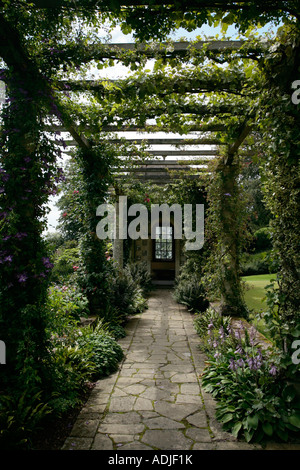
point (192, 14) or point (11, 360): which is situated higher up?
point (192, 14)

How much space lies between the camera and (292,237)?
8.68ft

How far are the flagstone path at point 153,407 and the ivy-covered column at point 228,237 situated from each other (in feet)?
3.52

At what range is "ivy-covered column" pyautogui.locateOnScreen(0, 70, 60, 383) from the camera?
108 inches

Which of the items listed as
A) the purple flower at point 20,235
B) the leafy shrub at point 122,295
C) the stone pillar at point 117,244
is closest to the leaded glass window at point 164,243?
the stone pillar at point 117,244

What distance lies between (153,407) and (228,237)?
347cm

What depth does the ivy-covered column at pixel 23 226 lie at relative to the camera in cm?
274

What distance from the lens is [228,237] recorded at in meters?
5.90

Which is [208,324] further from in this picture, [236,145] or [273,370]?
[236,145]

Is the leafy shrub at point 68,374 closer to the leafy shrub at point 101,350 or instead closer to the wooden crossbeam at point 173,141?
the leafy shrub at point 101,350

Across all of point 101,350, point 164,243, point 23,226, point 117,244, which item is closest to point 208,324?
point 101,350

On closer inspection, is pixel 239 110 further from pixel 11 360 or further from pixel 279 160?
pixel 11 360

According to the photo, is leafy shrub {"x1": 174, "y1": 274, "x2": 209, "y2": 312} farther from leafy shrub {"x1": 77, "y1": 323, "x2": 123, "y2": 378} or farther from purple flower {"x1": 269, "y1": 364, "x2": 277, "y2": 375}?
purple flower {"x1": 269, "y1": 364, "x2": 277, "y2": 375}
